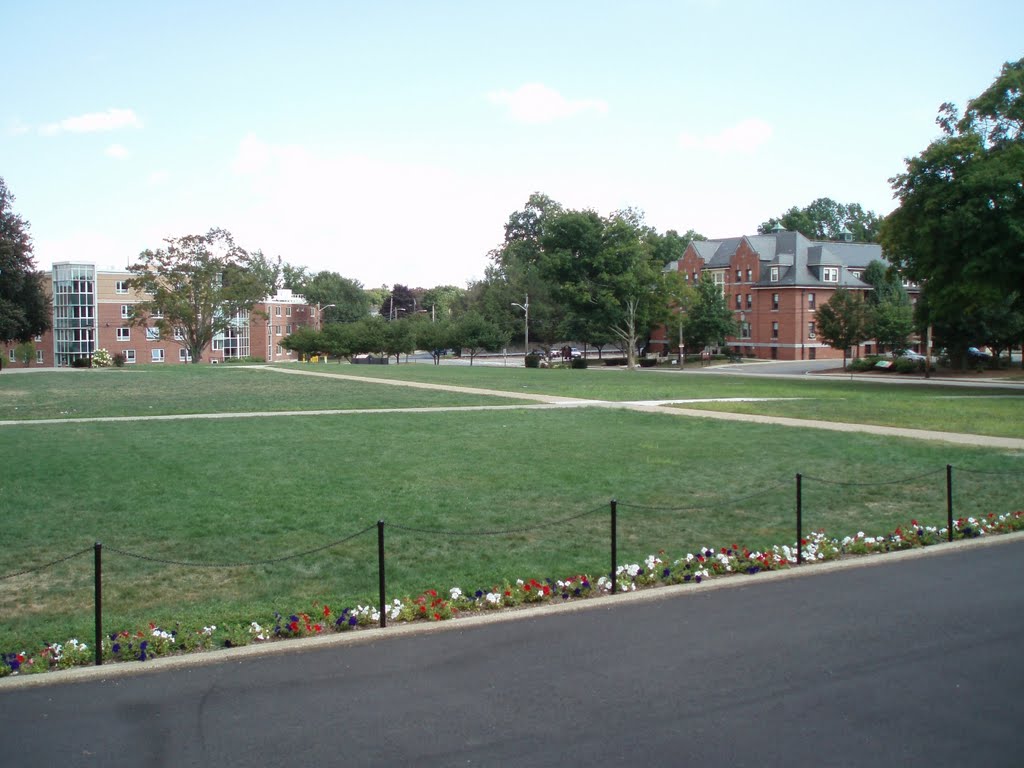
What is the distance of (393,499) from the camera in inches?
541

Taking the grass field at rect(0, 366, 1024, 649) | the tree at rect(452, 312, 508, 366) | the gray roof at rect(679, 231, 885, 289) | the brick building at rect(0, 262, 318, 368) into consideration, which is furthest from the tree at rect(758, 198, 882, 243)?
the grass field at rect(0, 366, 1024, 649)

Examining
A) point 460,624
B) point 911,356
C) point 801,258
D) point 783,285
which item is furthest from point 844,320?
point 460,624

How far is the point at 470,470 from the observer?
16.5m

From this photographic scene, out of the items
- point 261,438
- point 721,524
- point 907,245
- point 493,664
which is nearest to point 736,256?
point 907,245

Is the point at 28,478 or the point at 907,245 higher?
the point at 907,245

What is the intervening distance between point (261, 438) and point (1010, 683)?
56.1ft

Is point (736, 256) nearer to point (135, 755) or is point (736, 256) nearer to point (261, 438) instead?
point (261, 438)

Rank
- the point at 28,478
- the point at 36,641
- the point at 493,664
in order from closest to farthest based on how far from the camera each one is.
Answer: the point at 493,664, the point at 36,641, the point at 28,478

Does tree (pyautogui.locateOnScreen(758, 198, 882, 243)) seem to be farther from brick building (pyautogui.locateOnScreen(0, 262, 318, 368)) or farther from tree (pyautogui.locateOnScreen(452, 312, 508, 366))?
brick building (pyautogui.locateOnScreen(0, 262, 318, 368))

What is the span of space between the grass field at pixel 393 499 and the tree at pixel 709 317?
5886cm

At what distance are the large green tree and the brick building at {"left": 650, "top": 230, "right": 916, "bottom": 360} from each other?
43.6 meters

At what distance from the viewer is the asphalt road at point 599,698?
5.67 metres

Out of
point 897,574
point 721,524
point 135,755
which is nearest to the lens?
point 135,755

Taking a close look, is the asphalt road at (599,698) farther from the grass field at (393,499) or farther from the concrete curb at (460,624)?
the grass field at (393,499)
